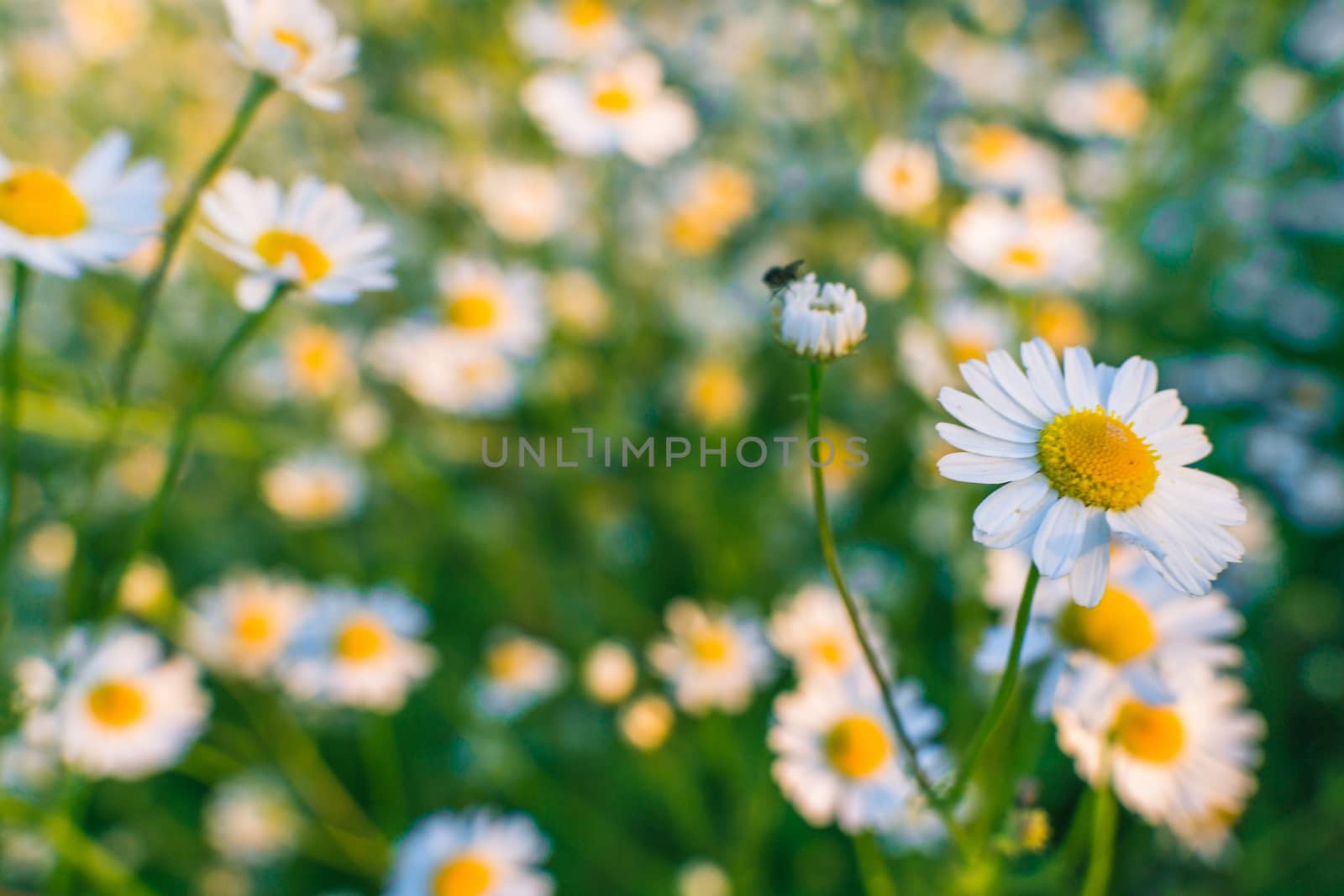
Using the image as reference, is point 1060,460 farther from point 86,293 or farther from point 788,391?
point 86,293

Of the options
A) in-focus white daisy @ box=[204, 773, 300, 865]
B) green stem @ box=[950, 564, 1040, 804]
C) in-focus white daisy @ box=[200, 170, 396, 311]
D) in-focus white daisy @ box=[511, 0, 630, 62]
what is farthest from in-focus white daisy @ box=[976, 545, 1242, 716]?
in-focus white daisy @ box=[511, 0, 630, 62]

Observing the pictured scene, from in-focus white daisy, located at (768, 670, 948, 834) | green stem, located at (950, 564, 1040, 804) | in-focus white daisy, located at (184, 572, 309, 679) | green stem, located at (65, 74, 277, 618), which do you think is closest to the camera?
green stem, located at (950, 564, 1040, 804)

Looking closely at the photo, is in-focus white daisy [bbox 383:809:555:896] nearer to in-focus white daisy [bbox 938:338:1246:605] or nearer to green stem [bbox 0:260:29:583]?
green stem [bbox 0:260:29:583]

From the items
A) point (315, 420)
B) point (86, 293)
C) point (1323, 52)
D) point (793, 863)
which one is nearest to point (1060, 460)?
point (793, 863)

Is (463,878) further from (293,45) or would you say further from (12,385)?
(293,45)

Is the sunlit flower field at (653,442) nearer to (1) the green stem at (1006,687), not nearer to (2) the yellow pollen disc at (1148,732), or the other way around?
(2) the yellow pollen disc at (1148,732)

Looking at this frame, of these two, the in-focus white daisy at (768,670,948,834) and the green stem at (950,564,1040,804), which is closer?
the green stem at (950,564,1040,804)

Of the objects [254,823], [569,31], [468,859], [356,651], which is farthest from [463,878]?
[569,31]
